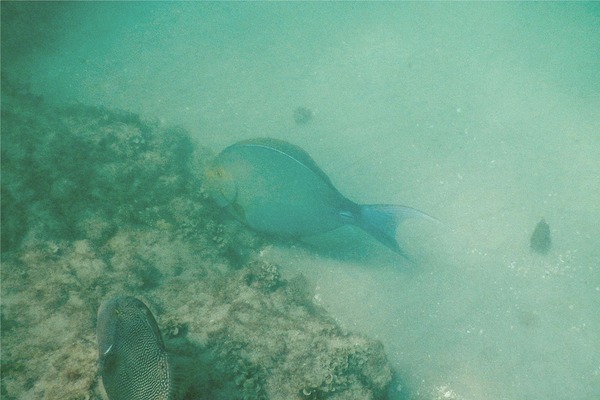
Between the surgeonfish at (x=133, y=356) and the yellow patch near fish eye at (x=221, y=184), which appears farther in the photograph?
the yellow patch near fish eye at (x=221, y=184)

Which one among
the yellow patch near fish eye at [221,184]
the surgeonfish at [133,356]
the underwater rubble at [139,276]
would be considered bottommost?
the underwater rubble at [139,276]

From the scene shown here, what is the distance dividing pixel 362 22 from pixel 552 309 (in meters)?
7.11

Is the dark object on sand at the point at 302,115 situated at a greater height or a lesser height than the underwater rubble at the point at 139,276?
greater

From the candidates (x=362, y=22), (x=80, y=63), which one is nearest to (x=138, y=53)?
(x=80, y=63)

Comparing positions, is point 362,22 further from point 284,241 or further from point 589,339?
point 589,339

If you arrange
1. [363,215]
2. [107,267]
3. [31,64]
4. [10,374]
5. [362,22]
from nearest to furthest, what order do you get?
[10,374], [363,215], [107,267], [31,64], [362,22]

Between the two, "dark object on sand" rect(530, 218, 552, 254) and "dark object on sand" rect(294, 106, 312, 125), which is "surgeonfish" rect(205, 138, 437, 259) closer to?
"dark object on sand" rect(530, 218, 552, 254)

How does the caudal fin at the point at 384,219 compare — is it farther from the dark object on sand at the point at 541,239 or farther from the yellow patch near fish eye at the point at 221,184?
the dark object on sand at the point at 541,239

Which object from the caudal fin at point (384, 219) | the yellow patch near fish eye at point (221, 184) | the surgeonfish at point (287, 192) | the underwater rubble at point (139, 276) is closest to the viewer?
the underwater rubble at point (139, 276)

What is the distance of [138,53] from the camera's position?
24.0ft

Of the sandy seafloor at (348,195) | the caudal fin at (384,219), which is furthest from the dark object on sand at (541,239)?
the caudal fin at (384,219)

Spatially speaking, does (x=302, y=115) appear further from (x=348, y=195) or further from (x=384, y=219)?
(x=384, y=219)

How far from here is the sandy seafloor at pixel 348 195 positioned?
293 cm

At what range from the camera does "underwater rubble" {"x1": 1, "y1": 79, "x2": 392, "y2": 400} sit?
2475 mm
